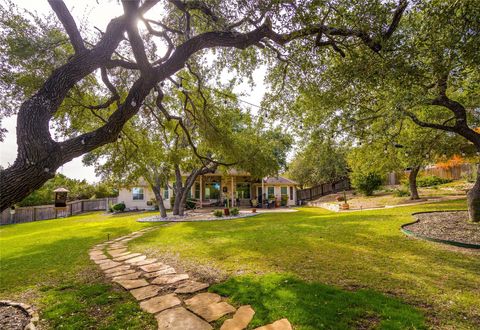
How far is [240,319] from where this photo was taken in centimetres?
312

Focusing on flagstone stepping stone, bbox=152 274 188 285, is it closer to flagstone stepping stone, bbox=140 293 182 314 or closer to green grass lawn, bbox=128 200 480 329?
flagstone stepping stone, bbox=140 293 182 314

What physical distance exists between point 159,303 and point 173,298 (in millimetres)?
215

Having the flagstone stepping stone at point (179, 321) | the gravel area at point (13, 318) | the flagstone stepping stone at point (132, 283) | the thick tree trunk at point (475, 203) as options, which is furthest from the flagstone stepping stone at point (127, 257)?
the thick tree trunk at point (475, 203)

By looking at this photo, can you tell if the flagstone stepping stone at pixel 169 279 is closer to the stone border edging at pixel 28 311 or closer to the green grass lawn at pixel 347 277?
the green grass lawn at pixel 347 277

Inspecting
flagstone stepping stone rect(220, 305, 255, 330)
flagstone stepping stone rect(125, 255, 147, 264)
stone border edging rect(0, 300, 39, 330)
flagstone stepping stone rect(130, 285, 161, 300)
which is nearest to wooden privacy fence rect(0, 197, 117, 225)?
flagstone stepping stone rect(125, 255, 147, 264)

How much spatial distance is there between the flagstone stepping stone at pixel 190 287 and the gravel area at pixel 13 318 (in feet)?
6.35

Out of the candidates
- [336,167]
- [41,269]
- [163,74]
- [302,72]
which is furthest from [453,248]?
[336,167]

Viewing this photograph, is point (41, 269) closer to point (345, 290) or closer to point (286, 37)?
point (345, 290)

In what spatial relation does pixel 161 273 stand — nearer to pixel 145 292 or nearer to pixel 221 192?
pixel 145 292

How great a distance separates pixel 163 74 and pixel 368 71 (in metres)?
3.51

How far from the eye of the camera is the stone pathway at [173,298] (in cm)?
306

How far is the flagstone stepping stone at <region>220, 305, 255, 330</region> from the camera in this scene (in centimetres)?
295

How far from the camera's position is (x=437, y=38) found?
4344 millimetres

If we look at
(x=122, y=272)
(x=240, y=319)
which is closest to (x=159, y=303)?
(x=240, y=319)
